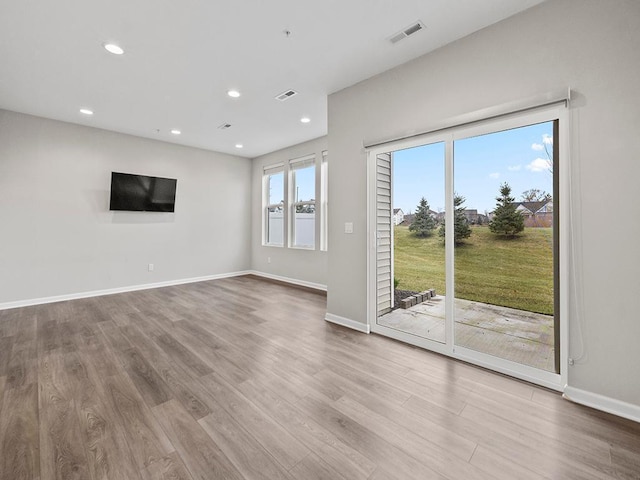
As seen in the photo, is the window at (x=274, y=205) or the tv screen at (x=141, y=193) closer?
the tv screen at (x=141, y=193)

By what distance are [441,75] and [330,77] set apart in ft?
3.90

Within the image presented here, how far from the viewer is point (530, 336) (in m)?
2.46

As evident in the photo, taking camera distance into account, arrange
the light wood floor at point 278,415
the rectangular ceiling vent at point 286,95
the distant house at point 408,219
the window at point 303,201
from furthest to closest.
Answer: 1. the window at point 303,201
2. the rectangular ceiling vent at point 286,95
3. the distant house at point 408,219
4. the light wood floor at point 278,415

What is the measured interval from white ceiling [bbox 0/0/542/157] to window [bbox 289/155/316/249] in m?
1.60

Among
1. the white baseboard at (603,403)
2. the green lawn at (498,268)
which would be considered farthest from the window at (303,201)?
the white baseboard at (603,403)

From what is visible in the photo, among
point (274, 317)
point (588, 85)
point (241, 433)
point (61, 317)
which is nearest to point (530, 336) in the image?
point (588, 85)

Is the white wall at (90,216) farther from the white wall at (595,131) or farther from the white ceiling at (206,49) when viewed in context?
the white wall at (595,131)

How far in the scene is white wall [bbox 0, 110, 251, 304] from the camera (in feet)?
13.5

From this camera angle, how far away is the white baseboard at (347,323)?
125 inches

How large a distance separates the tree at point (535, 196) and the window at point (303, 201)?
147 inches

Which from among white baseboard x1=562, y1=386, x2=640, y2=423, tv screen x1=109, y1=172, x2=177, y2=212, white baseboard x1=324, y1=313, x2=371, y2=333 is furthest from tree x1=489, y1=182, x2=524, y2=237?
tv screen x1=109, y1=172, x2=177, y2=212

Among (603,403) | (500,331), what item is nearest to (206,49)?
(500,331)

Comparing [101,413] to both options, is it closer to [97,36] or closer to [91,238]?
[97,36]

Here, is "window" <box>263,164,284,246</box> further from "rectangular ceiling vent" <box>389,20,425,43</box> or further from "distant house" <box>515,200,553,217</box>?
"distant house" <box>515,200,553,217</box>
